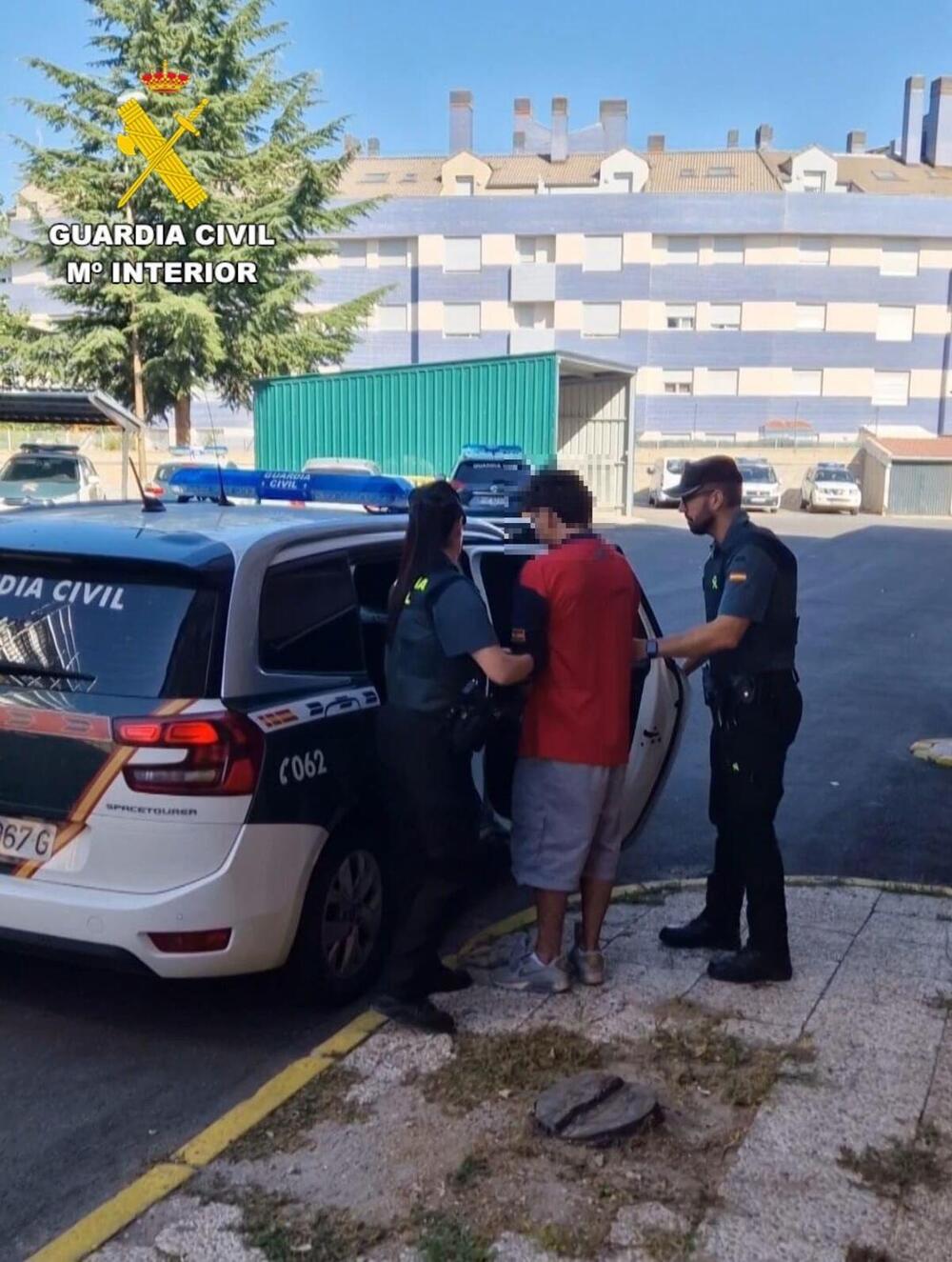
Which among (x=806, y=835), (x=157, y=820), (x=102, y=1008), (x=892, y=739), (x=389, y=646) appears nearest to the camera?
(x=157, y=820)

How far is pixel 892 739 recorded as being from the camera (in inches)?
362

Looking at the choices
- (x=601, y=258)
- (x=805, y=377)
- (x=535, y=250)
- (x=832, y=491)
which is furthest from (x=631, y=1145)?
(x=805, y=377)

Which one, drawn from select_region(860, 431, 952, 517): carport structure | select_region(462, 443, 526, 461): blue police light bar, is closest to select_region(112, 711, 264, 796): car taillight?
select_region(462, 443, 526, 461): blue police light bar

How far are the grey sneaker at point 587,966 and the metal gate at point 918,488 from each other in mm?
45880

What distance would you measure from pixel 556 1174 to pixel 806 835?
382cm

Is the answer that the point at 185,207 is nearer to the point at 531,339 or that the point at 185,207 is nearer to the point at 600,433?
the point at 600,433

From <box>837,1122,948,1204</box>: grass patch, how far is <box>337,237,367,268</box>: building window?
192 ft

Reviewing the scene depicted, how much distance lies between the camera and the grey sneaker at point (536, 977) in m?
4.45

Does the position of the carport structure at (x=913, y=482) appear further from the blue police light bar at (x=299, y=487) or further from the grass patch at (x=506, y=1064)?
the grass patch at (x=506, y=1064)

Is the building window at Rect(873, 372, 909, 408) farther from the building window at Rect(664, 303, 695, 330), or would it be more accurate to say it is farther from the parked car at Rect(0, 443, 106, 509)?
the parked car at Rect(0, 443, 106, 509)

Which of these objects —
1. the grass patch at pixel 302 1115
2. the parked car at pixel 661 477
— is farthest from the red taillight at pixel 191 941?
the parked car at pixel 661 477

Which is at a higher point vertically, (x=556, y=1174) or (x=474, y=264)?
(x=474, y=264)

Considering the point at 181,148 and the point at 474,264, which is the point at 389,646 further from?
the point at 474,264

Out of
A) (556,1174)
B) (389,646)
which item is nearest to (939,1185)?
(556,1174)
